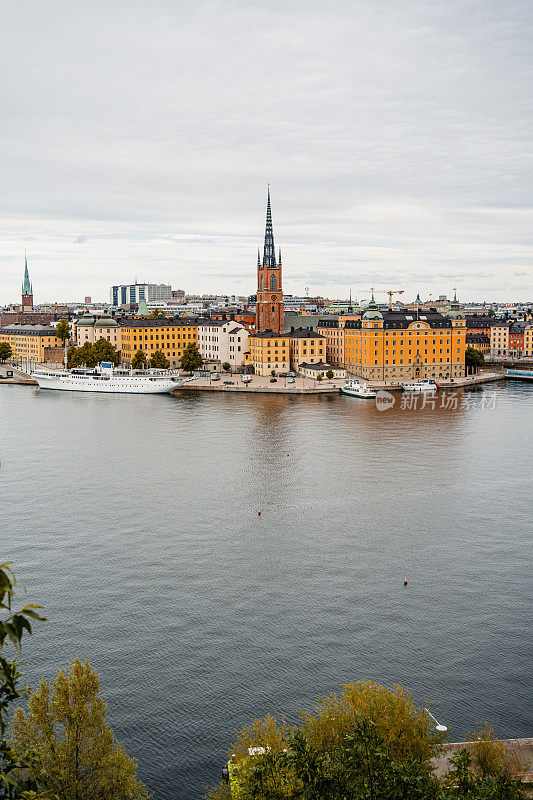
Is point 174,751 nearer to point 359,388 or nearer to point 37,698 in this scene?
point 37,698

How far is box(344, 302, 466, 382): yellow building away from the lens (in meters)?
55.4

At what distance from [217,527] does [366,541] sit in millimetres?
3577

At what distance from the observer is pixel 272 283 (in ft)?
208

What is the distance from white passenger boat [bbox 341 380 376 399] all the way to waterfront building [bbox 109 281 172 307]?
120m

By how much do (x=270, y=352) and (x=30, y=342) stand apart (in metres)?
26.6

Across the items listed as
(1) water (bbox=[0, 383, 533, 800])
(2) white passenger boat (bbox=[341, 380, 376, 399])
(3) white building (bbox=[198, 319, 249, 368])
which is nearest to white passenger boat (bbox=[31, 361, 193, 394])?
(3) white building (bbox=[198, 319, 249, 368])

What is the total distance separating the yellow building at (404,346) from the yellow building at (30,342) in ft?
91.3

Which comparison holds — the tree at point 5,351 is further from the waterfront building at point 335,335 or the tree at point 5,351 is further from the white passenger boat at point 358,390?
the white passenger boat at point 358,390

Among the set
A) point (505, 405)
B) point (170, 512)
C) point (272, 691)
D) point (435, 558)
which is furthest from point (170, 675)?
point (505, 405)

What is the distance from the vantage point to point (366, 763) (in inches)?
297

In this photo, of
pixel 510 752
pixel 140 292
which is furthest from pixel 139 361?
pixel 140 292

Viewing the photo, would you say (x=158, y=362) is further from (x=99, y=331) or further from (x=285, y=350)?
(x=99, y=331)

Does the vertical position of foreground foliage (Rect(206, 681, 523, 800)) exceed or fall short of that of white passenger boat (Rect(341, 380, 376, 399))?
it falls short

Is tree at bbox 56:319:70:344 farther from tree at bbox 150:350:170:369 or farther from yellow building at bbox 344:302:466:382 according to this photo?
yellow building at bbox 344:302:466:382
